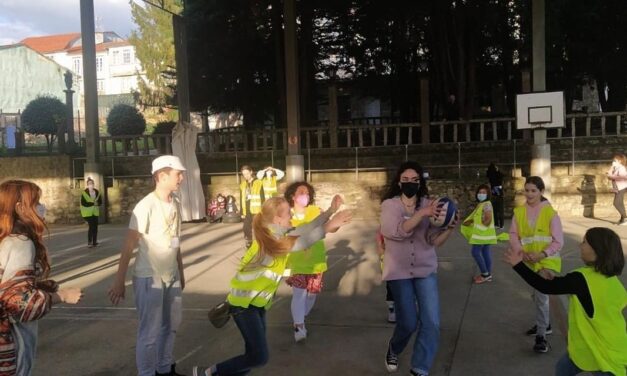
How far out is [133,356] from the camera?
5461 mm

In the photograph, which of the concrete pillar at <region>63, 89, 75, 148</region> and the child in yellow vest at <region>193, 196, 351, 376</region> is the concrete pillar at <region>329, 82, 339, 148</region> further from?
the child in yellow vest at <region>193, 196, 351, 376</region>

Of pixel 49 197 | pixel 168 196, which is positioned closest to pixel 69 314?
pixel 168 196

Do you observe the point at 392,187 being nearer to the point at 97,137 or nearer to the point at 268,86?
the point at 97,137

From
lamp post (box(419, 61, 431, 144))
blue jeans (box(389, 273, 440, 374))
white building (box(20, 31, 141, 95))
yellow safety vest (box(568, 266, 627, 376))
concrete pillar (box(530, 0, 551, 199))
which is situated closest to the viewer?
yellow safety vest (box(568, 266, 627, 376))

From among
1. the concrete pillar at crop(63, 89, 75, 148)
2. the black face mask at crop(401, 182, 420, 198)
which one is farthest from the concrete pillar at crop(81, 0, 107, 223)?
the black face mask at crop(401, 182, 420, 198)

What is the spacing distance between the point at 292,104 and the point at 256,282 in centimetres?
1357

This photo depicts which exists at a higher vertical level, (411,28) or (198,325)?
(411,28)

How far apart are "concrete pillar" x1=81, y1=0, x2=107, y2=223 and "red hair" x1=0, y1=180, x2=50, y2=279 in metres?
15.1

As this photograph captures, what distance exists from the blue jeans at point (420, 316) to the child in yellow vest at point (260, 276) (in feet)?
2.61

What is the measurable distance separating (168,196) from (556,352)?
12.1ft

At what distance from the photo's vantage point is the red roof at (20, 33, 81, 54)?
258 feet

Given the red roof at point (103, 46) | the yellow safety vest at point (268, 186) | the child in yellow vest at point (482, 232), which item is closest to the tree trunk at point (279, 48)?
the yellow safety vest at point (268, 186)

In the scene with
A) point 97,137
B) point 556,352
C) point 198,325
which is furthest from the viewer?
point 97,137

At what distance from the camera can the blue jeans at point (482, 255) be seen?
7824 millimetres
